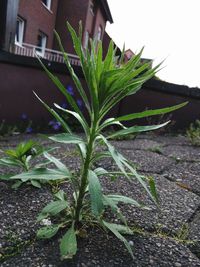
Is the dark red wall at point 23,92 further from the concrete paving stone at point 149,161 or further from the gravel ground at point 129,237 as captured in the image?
the gravel ground at point 129,237

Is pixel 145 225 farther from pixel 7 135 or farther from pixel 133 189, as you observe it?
pixel 7 135

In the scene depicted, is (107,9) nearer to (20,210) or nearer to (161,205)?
(161,205)

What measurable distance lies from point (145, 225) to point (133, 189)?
0.44m

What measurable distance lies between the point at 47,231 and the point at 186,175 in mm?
1458

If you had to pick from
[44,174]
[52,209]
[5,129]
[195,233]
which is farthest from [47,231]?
[5,129]

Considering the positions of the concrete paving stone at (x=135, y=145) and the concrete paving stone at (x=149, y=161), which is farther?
the concrete paving stone at (x=135, y=145)

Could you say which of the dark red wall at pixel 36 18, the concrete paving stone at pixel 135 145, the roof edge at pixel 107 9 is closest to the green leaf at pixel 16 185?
the concrete paving stone at pixel 135 145

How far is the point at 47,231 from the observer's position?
1265 mm

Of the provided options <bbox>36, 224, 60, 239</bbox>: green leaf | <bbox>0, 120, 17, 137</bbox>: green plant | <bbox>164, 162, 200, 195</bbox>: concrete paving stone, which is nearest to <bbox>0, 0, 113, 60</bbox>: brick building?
<bbox>0, 120, 17, 137</bbox>: green plant

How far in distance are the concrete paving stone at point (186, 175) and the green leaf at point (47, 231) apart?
3.75 ft

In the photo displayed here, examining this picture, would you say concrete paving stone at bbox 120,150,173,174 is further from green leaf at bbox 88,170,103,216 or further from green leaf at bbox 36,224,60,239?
green leaf at bbox 88,170,103,216

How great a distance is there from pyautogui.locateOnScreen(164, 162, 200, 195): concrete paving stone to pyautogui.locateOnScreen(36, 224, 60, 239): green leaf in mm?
1144

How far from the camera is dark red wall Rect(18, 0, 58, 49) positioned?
48.6 ft

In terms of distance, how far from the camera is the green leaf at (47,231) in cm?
125
